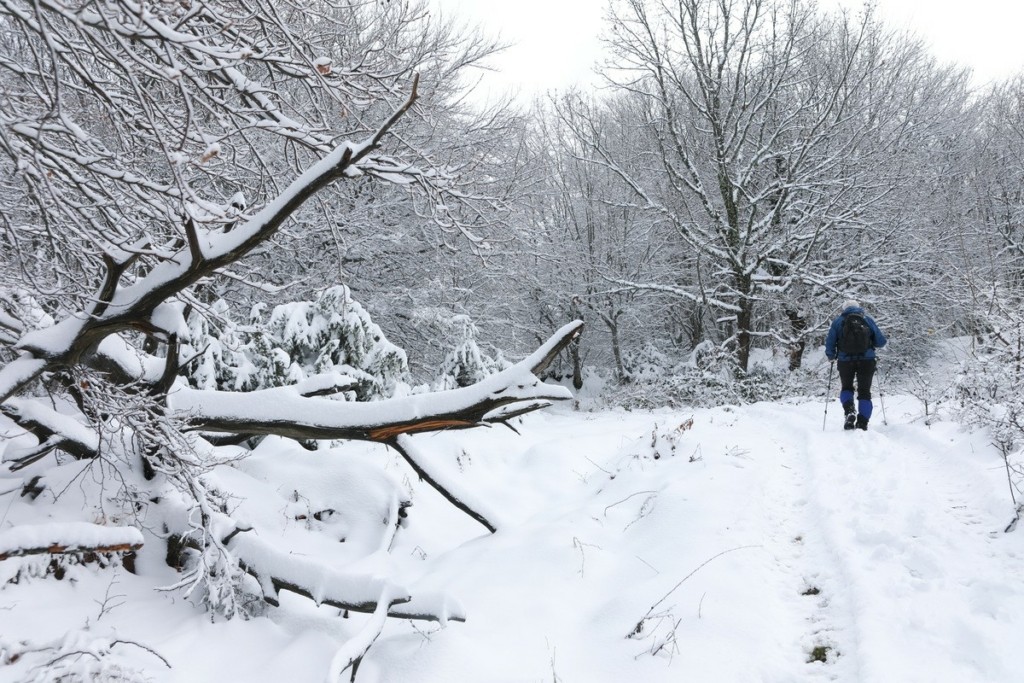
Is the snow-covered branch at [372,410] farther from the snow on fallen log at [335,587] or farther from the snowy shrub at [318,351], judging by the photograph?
the snowy shrub at [318,351]

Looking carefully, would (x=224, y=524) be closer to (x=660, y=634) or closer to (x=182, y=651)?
(x=182, y=651)

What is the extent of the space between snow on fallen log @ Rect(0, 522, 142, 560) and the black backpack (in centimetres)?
833

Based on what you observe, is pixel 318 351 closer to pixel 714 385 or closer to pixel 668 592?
pixel 668 592

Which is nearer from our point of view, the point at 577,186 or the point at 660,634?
the point at 660,634

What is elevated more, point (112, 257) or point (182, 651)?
point (112, 257)

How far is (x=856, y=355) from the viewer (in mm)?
7961

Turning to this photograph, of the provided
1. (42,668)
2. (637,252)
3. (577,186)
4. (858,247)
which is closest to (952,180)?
(858,247)

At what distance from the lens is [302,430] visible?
3.28 metres

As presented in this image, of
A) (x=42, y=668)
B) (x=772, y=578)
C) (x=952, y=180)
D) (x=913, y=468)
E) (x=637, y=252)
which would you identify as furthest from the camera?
(x=637, y=252)

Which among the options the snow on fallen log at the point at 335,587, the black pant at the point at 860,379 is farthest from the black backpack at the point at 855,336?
the snow on fallen log at the point at 335,587

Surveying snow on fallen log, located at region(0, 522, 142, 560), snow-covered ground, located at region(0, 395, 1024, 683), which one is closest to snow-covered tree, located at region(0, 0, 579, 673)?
snow on fallen log, located at region(0, 522, 142, 560)

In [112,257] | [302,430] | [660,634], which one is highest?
[112,257]

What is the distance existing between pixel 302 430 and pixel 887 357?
60.9 ft

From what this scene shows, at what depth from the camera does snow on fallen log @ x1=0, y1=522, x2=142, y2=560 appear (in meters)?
2.39
